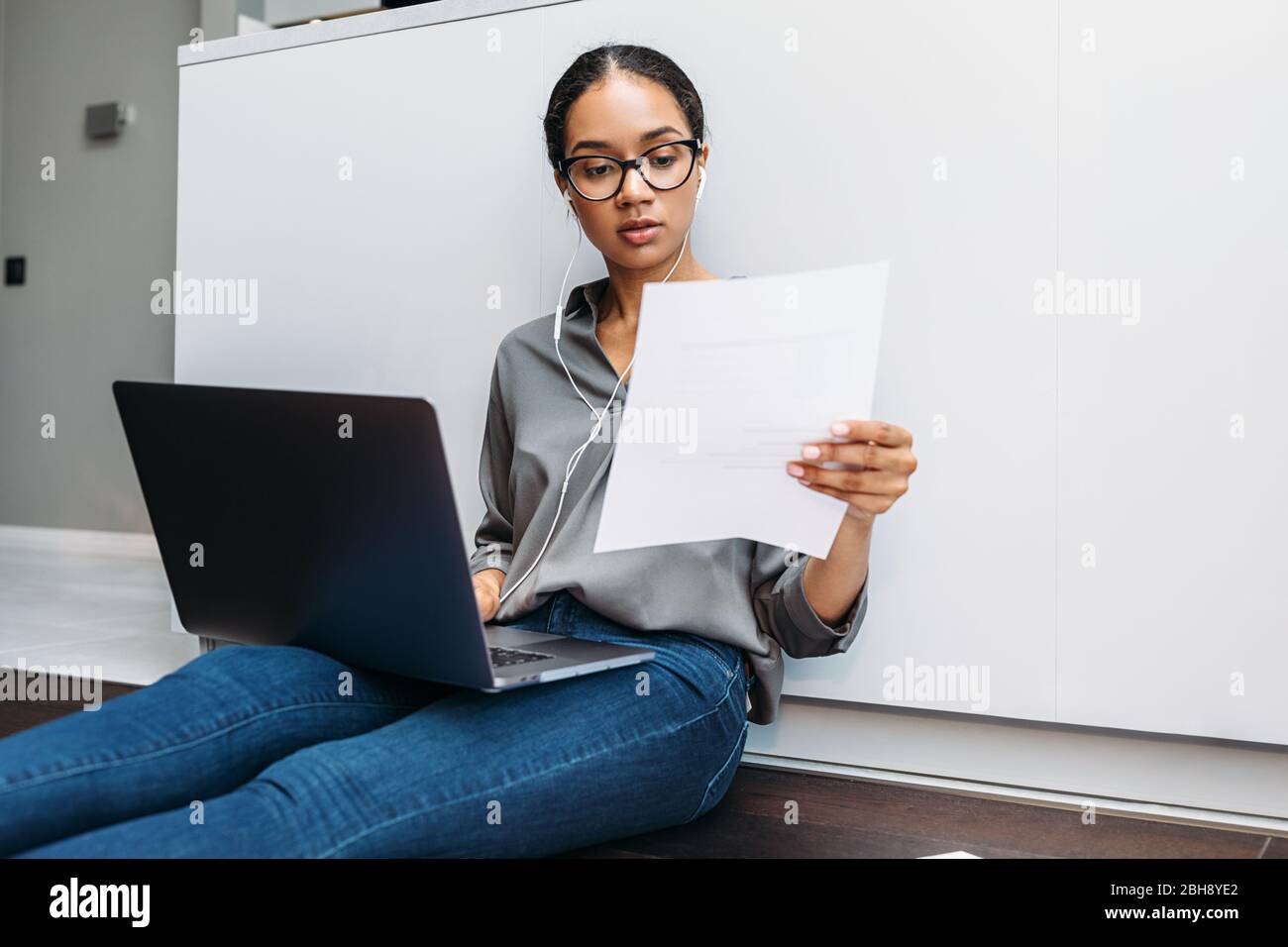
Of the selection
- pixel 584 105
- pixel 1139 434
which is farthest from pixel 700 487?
pixel 1139 434

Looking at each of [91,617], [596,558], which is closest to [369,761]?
[596,558]

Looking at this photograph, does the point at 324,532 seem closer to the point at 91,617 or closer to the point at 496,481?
the point at 496,481

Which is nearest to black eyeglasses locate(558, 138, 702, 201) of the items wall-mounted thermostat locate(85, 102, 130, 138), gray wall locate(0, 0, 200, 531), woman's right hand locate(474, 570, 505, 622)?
woman's right hand locate(474, 570, 505, 622)

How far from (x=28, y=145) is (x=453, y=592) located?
4.07m

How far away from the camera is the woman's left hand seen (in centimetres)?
90

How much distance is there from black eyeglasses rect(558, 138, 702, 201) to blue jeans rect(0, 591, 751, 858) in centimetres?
46

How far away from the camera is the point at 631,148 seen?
1.16 meters

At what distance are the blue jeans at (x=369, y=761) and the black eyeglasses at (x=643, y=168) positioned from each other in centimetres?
46

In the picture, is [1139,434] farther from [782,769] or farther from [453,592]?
[453,592]

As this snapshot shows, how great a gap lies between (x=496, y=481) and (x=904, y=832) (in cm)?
63

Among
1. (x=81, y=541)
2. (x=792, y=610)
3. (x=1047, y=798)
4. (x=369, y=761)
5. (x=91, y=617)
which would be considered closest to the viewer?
(x=369, y=761)

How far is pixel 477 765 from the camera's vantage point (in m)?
0.89

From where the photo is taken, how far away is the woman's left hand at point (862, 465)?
0.90 meters

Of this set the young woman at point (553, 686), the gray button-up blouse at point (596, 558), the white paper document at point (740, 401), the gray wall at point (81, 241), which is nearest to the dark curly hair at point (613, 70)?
the young woman at point (553, 686)
